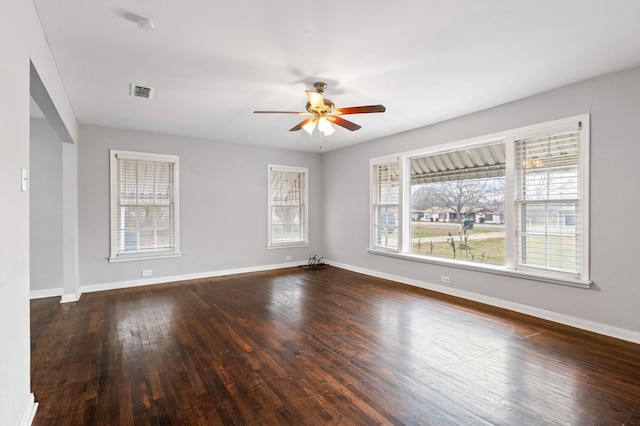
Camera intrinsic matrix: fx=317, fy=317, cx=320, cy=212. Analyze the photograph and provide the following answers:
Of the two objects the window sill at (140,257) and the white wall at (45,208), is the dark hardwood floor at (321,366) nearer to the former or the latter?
the white wall at (45,208)

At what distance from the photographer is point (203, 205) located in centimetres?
621

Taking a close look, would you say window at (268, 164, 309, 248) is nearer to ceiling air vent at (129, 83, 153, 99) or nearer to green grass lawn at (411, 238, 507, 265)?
green grass lawn at (411, 238, 507, 265)

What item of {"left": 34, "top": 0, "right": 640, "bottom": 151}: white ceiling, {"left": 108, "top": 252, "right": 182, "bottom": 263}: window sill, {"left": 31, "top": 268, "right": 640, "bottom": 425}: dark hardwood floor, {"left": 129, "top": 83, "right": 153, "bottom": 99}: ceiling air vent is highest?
{"left": 34, "top": 0, "right": 640, "bottom": 151}: white ceiling

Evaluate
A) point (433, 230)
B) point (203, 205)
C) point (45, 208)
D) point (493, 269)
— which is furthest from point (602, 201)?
point (45, 208)

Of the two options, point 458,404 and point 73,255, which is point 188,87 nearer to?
point 73,255

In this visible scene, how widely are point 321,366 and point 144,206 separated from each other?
14.8 feet

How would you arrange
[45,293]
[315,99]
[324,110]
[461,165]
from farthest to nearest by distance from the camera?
[461,165] < [45,293] < [324,110] < [315,99]

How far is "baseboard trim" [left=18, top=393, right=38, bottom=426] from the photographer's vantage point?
1.87 meters

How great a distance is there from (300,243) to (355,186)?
189 centimetres

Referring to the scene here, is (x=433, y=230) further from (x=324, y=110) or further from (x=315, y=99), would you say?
(x=315, y=99)

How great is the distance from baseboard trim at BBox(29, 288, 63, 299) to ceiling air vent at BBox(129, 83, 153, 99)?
3.47 metres

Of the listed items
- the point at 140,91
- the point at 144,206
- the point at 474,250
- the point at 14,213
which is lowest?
the point at 474,250

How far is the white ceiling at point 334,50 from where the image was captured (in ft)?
7.55

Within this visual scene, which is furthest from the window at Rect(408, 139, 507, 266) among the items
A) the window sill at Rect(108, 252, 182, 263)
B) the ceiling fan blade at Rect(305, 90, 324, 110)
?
the window sill at Rect(108, 252, 182, 263)
